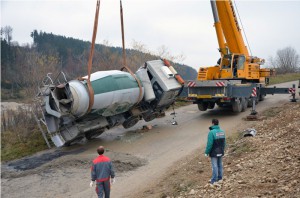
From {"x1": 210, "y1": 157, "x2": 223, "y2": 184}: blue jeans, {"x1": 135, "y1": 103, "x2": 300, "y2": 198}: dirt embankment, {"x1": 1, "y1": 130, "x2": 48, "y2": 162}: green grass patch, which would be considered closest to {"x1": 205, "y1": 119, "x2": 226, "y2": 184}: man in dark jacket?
{"x1": 210, "y1": 157, "x2": 223, "y2": 184}: blue jeans

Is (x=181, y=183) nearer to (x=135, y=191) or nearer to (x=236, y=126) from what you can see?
(x=135, y=191)

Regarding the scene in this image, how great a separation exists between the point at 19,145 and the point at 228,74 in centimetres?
989

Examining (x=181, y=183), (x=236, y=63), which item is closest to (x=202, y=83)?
(x=236, y=63)

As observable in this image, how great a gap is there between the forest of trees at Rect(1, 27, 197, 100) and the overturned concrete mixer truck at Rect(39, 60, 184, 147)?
14.7 feet

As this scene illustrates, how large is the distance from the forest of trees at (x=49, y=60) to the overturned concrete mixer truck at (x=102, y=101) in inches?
176

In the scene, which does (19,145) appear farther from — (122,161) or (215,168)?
(215,168)

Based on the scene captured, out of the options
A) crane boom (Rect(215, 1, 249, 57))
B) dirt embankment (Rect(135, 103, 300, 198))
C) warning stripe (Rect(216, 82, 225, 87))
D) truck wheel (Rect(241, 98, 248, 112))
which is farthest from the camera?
truck wheel (Rect(241, 98, 248, 112))

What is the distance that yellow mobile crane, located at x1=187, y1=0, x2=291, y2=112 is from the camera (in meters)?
14.7

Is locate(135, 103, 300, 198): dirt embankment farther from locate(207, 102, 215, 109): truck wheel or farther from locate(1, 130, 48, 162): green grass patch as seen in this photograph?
locate(207, 102, 215, 109): truck wheel

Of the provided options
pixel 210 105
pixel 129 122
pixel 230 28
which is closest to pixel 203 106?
pixel 210 105

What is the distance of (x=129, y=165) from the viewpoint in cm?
945

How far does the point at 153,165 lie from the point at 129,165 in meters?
0.70

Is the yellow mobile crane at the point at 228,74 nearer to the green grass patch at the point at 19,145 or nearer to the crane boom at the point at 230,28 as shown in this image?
the crane boom at the point at 230,28

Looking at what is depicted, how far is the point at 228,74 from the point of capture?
15852 mm
